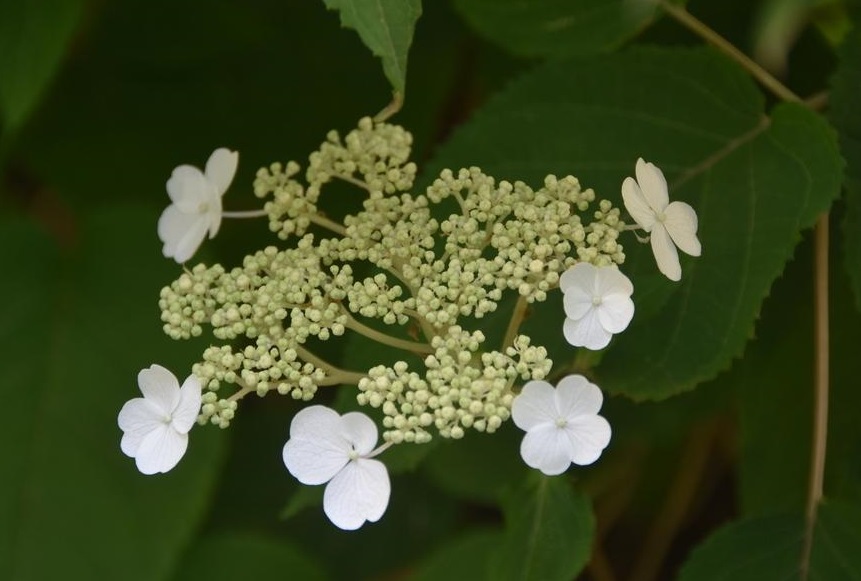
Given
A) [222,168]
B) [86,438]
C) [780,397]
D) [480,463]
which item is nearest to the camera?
[222,168]

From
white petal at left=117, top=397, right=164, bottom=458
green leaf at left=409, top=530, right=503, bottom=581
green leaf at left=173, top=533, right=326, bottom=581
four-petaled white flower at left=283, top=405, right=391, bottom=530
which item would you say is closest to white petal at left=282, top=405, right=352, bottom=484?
four-petaled white flower at left=283, top=405, right=391, bottom=530

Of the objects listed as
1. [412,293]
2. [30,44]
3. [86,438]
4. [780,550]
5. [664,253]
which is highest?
[664,253]

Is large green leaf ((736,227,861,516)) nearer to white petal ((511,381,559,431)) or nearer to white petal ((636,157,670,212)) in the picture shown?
white petal ((636,157,670,212))

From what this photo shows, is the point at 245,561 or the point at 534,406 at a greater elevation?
the point at 534,406

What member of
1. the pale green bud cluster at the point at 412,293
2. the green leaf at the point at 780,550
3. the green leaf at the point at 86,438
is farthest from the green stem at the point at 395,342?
the green leaf at the point at 86,438

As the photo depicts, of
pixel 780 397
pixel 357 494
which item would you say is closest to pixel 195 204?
pixel 357 494

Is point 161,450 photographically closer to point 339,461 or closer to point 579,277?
point 339,461
